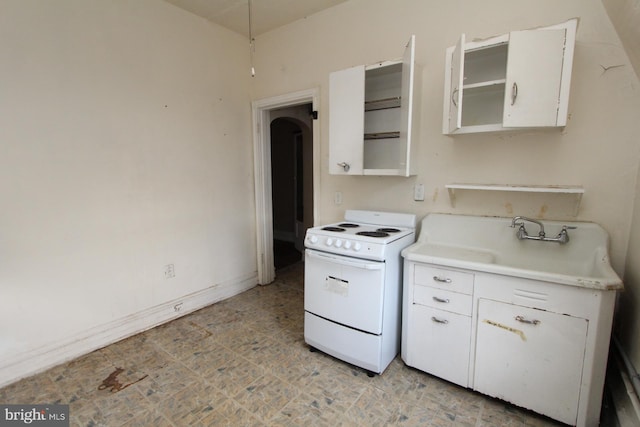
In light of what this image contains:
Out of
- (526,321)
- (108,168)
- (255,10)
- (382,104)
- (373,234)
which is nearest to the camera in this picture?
(526,321)

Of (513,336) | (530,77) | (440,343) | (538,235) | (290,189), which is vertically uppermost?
(530,77)

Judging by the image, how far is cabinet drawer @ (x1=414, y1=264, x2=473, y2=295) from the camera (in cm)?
175

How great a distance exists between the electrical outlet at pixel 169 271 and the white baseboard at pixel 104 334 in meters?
0.24

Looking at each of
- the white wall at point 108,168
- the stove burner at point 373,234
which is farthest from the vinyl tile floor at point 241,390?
the stove burner at point 373,234

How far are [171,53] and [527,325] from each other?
3.26 meters

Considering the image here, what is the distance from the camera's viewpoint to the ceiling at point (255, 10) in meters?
2.54

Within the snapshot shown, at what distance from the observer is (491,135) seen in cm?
200

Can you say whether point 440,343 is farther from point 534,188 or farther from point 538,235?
point 534,188

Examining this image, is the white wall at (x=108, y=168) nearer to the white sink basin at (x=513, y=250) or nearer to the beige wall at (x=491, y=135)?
the beige wall at (x=491, y=135)

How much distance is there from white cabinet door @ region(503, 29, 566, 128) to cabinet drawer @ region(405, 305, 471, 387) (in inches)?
46.6

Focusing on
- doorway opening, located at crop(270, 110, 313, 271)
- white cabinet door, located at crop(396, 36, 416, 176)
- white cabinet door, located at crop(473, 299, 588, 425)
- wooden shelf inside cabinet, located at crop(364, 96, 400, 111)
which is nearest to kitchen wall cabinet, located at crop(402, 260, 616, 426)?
white cabinet door, located at crop(473, 299, 588, 425)

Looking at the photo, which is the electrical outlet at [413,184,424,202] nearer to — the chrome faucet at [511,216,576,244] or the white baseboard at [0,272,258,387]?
the chrome faucet at [511,216,576,244]

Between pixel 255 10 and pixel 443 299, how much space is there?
283 centimetres

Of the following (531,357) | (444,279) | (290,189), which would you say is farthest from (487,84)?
(290,189)
